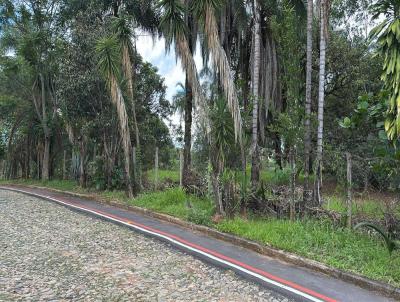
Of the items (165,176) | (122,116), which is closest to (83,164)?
(165,176)

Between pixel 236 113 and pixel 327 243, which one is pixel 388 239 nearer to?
pixel 327 243

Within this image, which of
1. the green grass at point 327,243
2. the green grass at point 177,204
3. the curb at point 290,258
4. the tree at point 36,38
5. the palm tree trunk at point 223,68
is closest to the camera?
the curb at point 290,258

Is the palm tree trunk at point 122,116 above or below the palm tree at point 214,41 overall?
below

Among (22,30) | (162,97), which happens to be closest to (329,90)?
(162,97)

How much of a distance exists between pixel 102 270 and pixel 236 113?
6.29 meters

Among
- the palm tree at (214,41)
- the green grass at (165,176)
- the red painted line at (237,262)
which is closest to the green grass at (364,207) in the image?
the red painted line at (237,262)

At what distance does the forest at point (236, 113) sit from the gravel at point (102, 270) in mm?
1956

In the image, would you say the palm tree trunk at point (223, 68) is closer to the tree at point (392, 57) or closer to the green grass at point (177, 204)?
the green grass at point (177, 204)

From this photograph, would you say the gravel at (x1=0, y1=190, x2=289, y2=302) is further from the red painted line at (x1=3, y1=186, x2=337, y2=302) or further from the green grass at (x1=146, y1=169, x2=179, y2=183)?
the green grass at (x1=146, y1=169, x2=179, y2=183)

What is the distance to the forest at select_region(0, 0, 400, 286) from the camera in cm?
842

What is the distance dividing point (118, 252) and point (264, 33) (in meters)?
13.3

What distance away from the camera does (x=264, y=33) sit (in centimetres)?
1892

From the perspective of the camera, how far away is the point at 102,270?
24.5 ft

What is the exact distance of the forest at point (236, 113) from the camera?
8422 millimetres
